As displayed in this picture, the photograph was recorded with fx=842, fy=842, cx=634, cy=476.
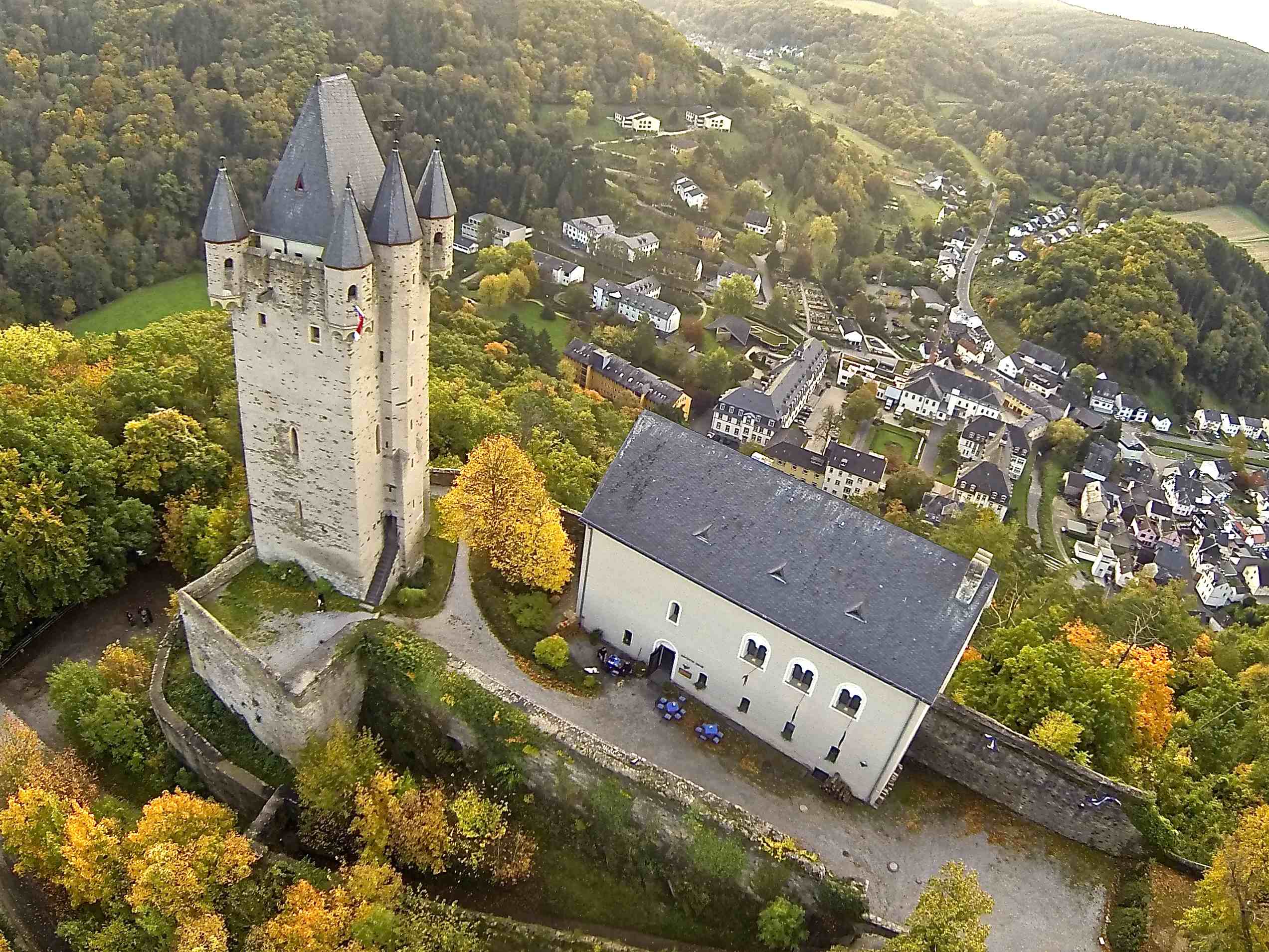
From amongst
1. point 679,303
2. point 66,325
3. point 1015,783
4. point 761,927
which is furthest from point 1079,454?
point 66,325

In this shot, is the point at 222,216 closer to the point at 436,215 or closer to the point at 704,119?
the point at 436,215

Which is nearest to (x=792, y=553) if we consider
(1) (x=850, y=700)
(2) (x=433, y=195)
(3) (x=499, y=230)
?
(1) (x=850, y=700)

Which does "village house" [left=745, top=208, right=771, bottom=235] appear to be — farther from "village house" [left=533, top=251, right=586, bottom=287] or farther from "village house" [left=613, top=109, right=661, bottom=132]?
"village house" [left=533, top=251, right=586, bottom=287]

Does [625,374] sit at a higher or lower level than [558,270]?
lower

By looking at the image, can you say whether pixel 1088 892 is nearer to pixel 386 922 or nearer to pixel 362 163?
pixel 386 922

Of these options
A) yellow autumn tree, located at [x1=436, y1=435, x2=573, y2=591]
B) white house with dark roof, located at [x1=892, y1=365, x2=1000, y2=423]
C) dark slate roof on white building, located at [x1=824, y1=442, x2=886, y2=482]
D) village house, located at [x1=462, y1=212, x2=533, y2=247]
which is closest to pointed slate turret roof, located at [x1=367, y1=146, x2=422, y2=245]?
yellow autumn tree, located at [x1=436, y1=435, x2=573, y2=591]

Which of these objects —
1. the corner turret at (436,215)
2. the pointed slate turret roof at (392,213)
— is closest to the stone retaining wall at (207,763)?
the corner turret at (436,215)
